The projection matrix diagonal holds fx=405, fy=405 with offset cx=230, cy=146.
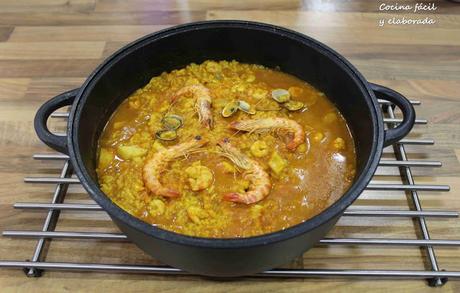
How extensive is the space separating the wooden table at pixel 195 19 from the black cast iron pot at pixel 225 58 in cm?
27

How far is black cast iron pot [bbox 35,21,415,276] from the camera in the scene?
3.51ft

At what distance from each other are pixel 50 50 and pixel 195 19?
86 cm

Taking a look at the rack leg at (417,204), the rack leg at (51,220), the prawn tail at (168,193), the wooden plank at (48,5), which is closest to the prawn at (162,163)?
the prawn tail at (168,193)

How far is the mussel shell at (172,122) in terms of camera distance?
60.2 inches

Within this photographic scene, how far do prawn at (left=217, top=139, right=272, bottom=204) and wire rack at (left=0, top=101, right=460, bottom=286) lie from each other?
0.93 feet

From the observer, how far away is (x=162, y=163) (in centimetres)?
140

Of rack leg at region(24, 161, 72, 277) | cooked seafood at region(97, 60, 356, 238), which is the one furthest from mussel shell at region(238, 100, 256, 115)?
rack leg at region(24, 161, 72, 277)

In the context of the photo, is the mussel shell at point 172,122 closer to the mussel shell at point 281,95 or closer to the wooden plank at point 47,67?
the mussel shell at point 281,95

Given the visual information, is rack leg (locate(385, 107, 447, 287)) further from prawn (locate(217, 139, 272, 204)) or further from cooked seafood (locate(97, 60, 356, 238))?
prawn (locate(217, 139, 272, 204))

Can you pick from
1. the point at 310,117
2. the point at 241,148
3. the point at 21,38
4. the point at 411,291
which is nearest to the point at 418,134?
the point at 310,117

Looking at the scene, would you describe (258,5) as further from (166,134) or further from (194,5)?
(166,134)

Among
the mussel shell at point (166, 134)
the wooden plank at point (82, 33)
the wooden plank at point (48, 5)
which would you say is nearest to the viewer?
the mussel shell at point (166, 134)

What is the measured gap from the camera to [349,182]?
1.41 metres

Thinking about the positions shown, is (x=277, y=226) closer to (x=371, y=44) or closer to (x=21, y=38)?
(x=371, y=44)
